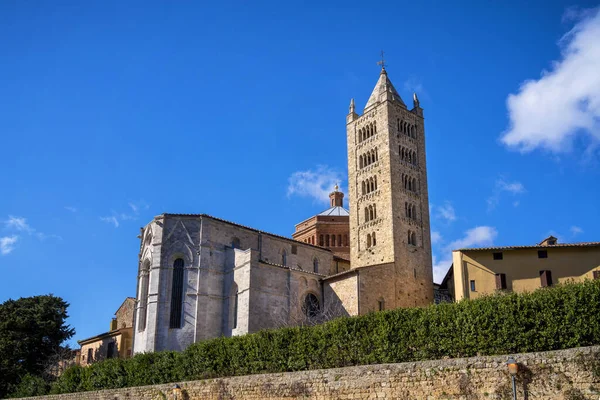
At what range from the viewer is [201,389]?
2719 centimetres

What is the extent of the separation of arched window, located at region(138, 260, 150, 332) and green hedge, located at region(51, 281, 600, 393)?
11.8 m

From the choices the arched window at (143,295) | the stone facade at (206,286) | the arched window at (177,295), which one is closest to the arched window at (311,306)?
the stone facade at (206,286)

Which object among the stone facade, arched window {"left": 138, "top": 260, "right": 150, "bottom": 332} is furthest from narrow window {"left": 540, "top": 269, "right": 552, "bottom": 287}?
arched window {"left": 138, "top": 260, "right": 150, "bottom": 332}

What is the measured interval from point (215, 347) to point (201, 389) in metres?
2.99

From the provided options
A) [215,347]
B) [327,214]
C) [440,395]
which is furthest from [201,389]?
[327,214]

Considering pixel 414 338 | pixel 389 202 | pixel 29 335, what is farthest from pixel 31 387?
pixel 414 338

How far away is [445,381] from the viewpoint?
65.0 ft

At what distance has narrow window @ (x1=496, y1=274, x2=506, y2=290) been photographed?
36750mm

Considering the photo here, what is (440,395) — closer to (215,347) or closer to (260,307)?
(215,347)

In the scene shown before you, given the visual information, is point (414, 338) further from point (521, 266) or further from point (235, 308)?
point (235, 308)

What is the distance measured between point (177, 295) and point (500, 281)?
21742 millimetres

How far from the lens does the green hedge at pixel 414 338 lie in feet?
68.5

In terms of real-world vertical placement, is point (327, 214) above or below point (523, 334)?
above

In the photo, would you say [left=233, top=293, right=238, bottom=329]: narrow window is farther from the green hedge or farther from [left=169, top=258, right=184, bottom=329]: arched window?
the green hedge
